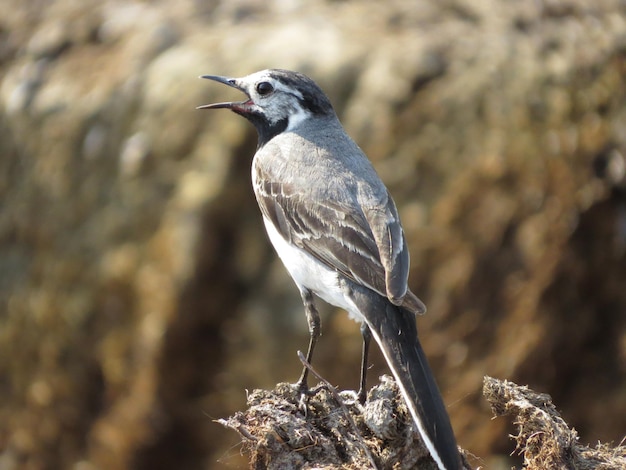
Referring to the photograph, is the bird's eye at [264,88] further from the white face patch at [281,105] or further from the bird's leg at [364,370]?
the bird's leg at [364,370]

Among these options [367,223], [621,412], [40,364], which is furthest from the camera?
[40,364]

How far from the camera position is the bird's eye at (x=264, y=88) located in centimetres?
787

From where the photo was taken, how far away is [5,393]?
1298cm

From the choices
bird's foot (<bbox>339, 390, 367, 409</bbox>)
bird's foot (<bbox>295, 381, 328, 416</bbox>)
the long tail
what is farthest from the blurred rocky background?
the long tail

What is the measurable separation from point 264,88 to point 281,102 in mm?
180

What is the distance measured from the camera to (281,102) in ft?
25.8

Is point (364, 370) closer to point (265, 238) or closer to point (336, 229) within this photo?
point (336, 229)

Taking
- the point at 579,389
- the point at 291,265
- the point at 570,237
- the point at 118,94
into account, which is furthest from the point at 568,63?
the point at 291,265

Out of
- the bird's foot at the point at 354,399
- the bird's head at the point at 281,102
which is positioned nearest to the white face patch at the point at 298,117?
the bird's head at the point at 281,102

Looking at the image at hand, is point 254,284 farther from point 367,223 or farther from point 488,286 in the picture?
point 367,223

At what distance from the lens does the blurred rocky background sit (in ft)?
39.5

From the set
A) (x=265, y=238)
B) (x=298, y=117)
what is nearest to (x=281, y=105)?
(x=298, y=117)

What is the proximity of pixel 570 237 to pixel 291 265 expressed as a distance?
597 centimetres

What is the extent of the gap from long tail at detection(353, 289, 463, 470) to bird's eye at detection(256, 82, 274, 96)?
214 cm
